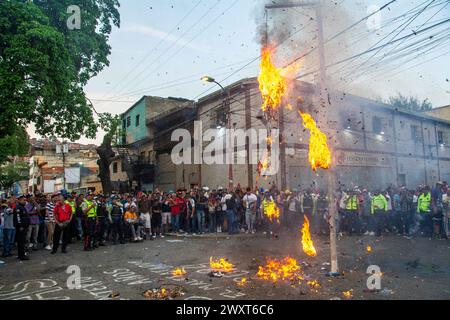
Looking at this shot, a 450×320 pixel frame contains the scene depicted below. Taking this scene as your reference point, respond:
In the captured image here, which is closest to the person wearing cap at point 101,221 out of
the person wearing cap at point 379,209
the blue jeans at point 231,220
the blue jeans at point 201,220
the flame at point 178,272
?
the blue jeans at point 201,220

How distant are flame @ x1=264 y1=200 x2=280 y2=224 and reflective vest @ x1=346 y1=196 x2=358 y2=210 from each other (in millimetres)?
2943

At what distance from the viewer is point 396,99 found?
152 ft

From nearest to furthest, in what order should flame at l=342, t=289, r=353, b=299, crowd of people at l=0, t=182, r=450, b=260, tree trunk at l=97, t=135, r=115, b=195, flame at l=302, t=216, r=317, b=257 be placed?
flame at l=342, t=289, r=353, b=299 → flame at l=302, t=216, r=317, b=257 → crowd of people at l=0, t=182, r=450, b=260 → tree trunk at l=97, t=135, r=115, b=195

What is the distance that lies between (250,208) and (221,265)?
6292 mm

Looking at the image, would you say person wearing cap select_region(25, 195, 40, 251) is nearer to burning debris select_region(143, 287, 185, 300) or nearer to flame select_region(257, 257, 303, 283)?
burning debris select_region(143, 287, 185, 300)

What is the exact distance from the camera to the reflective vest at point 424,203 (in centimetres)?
1262

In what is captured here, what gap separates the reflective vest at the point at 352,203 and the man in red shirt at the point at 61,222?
10829 mm

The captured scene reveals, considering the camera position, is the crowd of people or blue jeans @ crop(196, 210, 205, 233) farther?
blue jeans @ crop(196, 210, 205, 233)

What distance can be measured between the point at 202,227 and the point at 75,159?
40.6 metres

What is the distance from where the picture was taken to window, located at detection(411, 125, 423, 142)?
2792 cm

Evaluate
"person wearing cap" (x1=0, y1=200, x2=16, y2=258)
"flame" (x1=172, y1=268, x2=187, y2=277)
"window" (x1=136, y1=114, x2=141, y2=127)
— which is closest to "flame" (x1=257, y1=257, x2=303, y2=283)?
"flame" (x1=172, y1=268, x2=187, y2=277)
